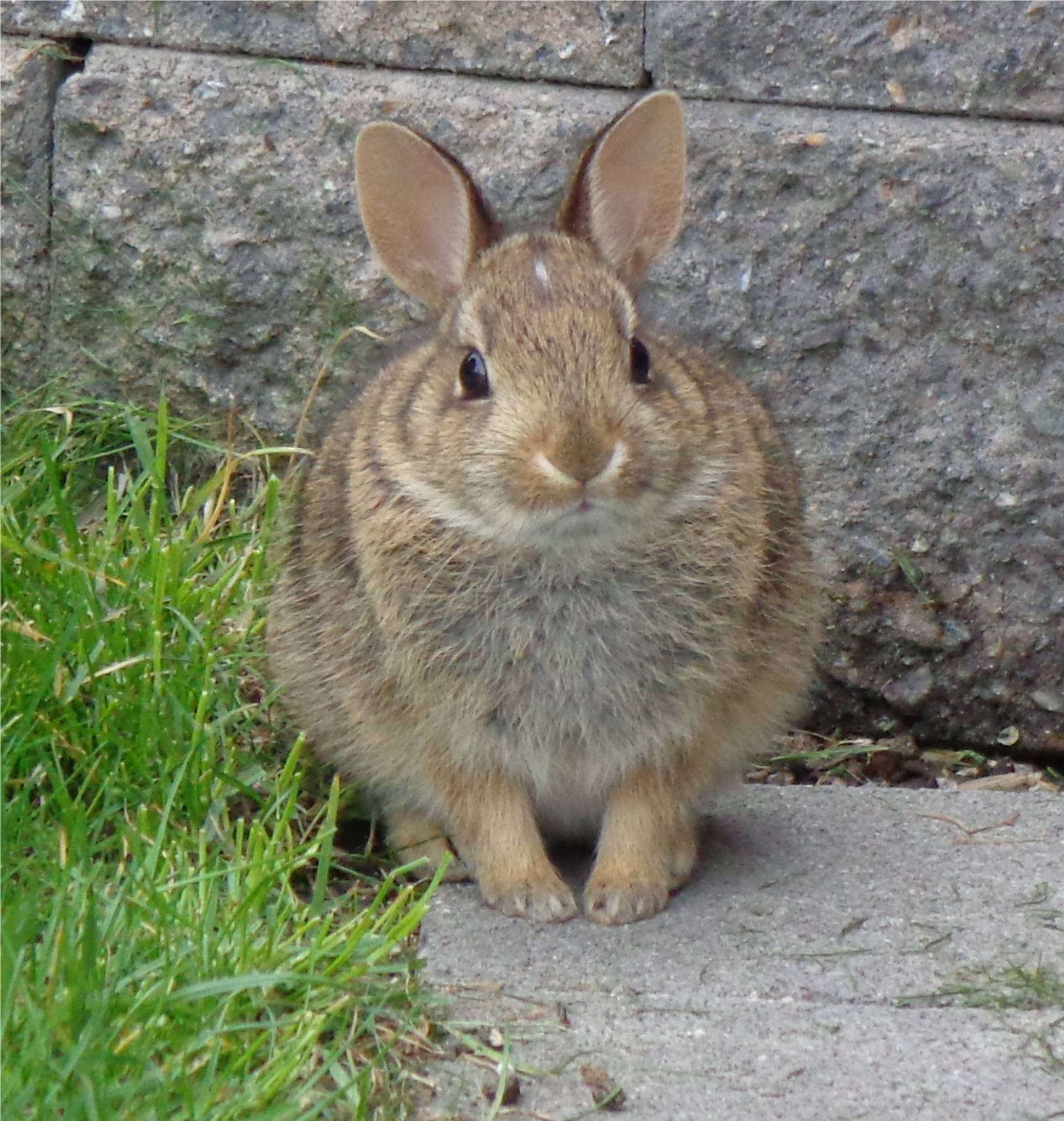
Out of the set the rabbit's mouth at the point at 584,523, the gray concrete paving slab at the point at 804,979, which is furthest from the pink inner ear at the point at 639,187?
the gray concrete paving slab at the point at 804,979

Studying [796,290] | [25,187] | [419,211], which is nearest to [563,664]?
[419,211]

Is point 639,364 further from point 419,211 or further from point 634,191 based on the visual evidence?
point 419,211

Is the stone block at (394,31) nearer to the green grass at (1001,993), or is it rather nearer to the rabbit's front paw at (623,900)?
the rabbit's front paw at (623,900)

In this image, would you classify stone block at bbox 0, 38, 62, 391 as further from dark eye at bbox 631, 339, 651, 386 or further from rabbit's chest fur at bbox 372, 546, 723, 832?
dark eye at bbox 631, 339, 651, 386

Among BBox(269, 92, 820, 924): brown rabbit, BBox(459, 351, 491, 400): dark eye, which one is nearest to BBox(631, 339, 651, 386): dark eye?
BBox(269, 92, 820, 924): brown rabbit

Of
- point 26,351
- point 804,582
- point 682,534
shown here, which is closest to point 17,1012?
point 682,534

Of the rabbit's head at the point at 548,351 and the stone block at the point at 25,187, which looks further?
the stone block at the point at 25,187
